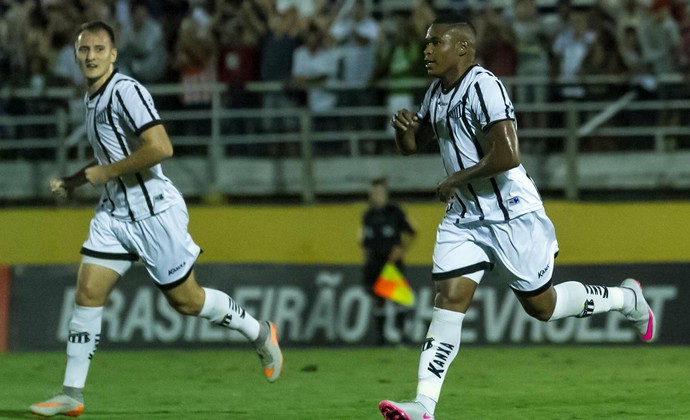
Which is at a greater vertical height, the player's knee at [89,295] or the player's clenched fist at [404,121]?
the player's clenched fist at [404,121]

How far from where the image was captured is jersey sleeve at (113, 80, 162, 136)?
8255 millimetres

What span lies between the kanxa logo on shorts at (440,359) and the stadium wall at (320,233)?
24.7 ft

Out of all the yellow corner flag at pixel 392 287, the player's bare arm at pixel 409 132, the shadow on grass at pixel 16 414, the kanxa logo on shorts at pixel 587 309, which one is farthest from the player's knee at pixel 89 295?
the yellow corner flag at pixel 392 287

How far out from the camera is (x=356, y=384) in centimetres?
1062

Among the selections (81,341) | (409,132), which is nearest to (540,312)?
(409,132)

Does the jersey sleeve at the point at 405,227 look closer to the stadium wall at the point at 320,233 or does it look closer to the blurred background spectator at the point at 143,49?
the stadium wall at the point at 320,233

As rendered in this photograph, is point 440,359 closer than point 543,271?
Yes

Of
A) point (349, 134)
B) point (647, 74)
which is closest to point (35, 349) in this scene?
point (349, 134)

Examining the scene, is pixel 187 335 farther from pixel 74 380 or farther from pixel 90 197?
pixel 74 380

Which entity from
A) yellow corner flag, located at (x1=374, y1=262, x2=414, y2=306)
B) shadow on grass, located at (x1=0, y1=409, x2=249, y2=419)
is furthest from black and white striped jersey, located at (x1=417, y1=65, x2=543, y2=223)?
yellow corner flag, located at (x1=374, y1=262, x2=414, y2=306)

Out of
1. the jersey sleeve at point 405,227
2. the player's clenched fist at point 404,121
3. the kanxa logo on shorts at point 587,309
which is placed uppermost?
the player's clenched fist at point 404,121

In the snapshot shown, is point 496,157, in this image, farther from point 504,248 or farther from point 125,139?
point 125,139

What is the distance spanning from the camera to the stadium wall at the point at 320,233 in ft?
49.1

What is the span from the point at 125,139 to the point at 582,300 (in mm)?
3187
